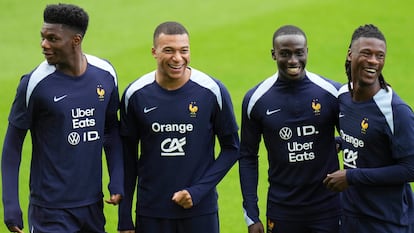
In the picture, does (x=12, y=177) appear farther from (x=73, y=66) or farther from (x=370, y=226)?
(x=370, y=226)

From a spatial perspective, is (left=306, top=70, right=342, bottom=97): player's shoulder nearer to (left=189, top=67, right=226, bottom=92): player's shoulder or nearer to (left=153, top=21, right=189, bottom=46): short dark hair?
(left=189, top=67, right=226, bottom=92): player's shoulder

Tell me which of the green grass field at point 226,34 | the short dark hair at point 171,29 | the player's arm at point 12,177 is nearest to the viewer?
the player's arm at point 12,177

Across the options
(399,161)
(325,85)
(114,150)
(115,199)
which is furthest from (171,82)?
(399,161)

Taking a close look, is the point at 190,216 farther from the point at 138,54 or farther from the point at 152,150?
the point at 138,54

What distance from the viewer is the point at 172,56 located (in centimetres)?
556

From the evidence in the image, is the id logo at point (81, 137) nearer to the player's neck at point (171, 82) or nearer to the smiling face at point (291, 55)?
the player's neck at point (171, 82)

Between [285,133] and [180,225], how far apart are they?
907 mm

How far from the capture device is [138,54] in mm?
12883

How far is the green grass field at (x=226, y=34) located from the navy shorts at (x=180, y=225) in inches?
202

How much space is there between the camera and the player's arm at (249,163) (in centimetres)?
584

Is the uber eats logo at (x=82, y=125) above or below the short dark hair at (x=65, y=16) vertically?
below

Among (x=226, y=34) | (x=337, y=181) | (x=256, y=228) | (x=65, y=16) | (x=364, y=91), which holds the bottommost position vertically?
(x=256, y=228)

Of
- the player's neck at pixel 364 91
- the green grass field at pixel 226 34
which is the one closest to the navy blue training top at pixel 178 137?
the player's neck at pixel 364 91

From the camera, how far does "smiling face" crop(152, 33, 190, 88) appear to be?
557 cm
